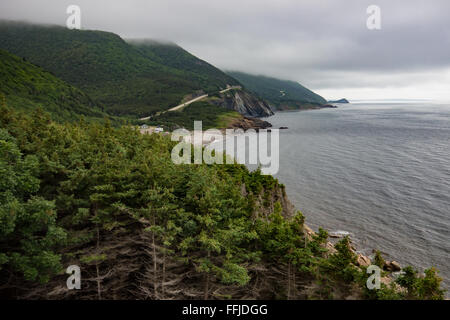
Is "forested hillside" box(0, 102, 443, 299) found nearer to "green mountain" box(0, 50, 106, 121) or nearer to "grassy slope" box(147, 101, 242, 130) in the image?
"green mountain" box(0, 50, 106, 121)

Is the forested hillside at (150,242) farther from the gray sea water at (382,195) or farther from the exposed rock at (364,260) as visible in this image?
the gray sea water at (382,195)

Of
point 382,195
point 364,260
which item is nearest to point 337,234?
point 364,260

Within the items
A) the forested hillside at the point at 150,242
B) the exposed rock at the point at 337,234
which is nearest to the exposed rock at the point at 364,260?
the exposed rock at the point at 337,234

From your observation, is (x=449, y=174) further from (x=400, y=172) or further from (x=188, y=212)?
(x=188, y=212)

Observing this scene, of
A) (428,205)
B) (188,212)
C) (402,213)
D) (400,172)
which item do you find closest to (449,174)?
(400,172)

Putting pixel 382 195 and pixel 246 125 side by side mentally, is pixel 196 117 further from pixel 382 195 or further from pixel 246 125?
pixel 382 195
